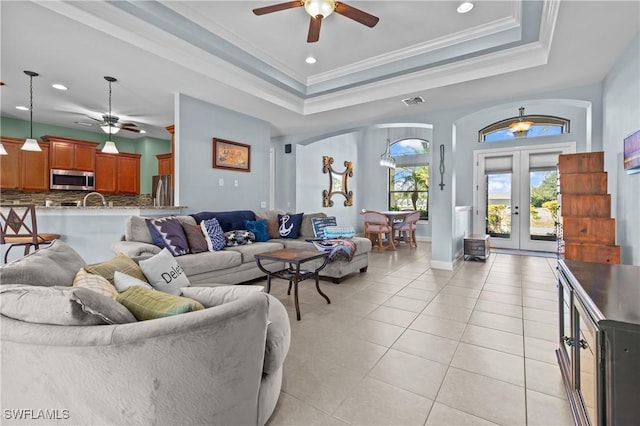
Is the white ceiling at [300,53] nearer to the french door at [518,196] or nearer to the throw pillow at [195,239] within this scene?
the throw pillow at [195,239]

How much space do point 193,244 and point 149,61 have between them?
207cm

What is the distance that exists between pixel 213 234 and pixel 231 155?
5.71 ft

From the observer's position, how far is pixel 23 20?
2594 mm

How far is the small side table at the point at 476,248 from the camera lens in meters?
5.49

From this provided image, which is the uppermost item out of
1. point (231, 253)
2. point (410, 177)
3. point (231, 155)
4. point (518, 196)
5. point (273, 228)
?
point (410, 177)

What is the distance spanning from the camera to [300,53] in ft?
12.6

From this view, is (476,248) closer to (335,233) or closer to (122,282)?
(335,233)

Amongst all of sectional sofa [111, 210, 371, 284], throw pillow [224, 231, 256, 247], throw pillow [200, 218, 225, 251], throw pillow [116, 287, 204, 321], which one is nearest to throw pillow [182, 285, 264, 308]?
throw pillow [116, 287, 204, 321]

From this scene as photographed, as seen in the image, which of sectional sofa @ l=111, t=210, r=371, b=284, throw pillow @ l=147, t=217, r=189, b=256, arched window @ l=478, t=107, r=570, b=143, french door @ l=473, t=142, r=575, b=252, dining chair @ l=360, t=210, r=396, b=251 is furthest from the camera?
dining chair @ l=360, t=210, r=396, b=251

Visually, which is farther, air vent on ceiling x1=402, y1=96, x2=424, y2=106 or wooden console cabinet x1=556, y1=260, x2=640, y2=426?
air vent on ceiling x1=402, y1=96, x2=424, y2=106

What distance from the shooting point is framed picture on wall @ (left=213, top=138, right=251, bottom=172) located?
4801 mm

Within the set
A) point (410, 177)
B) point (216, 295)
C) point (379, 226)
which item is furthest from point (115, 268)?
point (410, 177)

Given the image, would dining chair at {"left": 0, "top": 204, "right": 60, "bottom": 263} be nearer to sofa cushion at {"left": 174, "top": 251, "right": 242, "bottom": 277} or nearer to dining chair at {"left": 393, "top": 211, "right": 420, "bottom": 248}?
sofa cushion at {"left": 174, "top": 251, "right": 242, "bottom": 277}

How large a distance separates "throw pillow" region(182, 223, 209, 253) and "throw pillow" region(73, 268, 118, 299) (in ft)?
7.01
